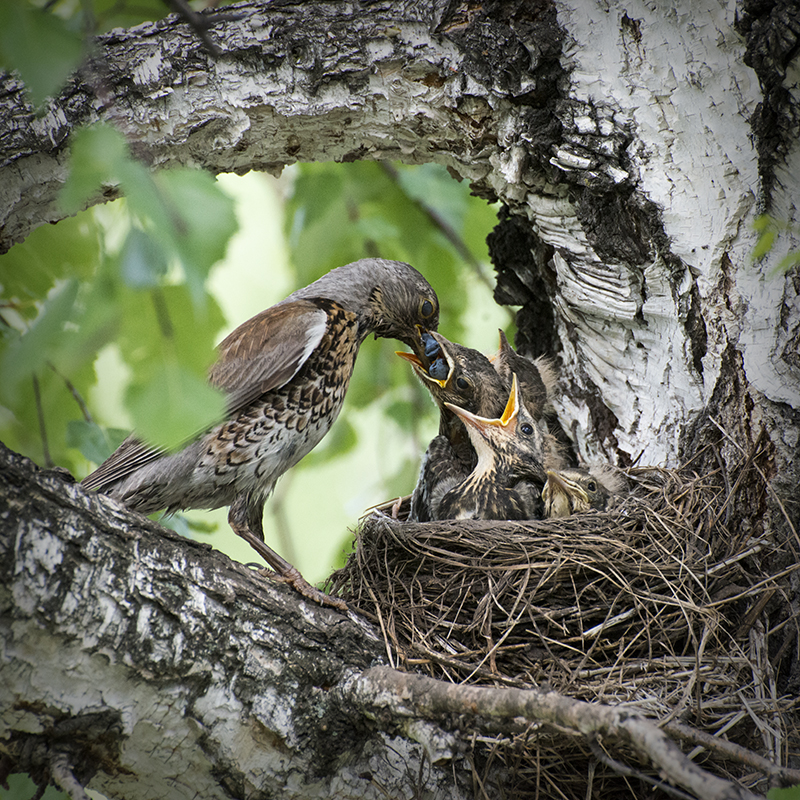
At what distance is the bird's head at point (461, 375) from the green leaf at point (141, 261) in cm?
273

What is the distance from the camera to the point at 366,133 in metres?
2.57

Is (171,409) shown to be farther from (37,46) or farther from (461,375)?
(461,375)

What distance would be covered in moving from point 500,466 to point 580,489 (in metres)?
0.51

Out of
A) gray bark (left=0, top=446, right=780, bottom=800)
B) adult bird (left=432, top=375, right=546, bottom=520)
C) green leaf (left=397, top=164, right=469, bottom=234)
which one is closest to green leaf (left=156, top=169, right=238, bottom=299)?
gray bark (left=0, top=446, right=780, bottom=800)

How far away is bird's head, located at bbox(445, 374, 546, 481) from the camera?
3.22m

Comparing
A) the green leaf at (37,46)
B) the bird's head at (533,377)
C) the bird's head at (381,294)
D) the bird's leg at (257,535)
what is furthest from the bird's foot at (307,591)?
the bird's head at (533,377)

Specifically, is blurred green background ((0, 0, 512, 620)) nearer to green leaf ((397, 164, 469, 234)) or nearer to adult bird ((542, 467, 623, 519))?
green leaf ((397, 164, 469, 234))

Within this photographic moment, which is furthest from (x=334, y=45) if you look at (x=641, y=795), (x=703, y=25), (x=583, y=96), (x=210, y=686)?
(x=641, y=795)

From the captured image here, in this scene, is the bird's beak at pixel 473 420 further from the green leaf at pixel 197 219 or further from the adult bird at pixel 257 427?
the green leaf at pixel 197 219

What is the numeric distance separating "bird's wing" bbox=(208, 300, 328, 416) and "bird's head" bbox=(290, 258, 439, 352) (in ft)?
0.98

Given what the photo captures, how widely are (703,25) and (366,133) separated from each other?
117 cm

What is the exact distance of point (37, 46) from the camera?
81 centimetres

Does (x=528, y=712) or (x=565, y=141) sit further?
(x=565, y=141)

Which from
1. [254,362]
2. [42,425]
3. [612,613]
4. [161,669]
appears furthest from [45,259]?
[612,613]
